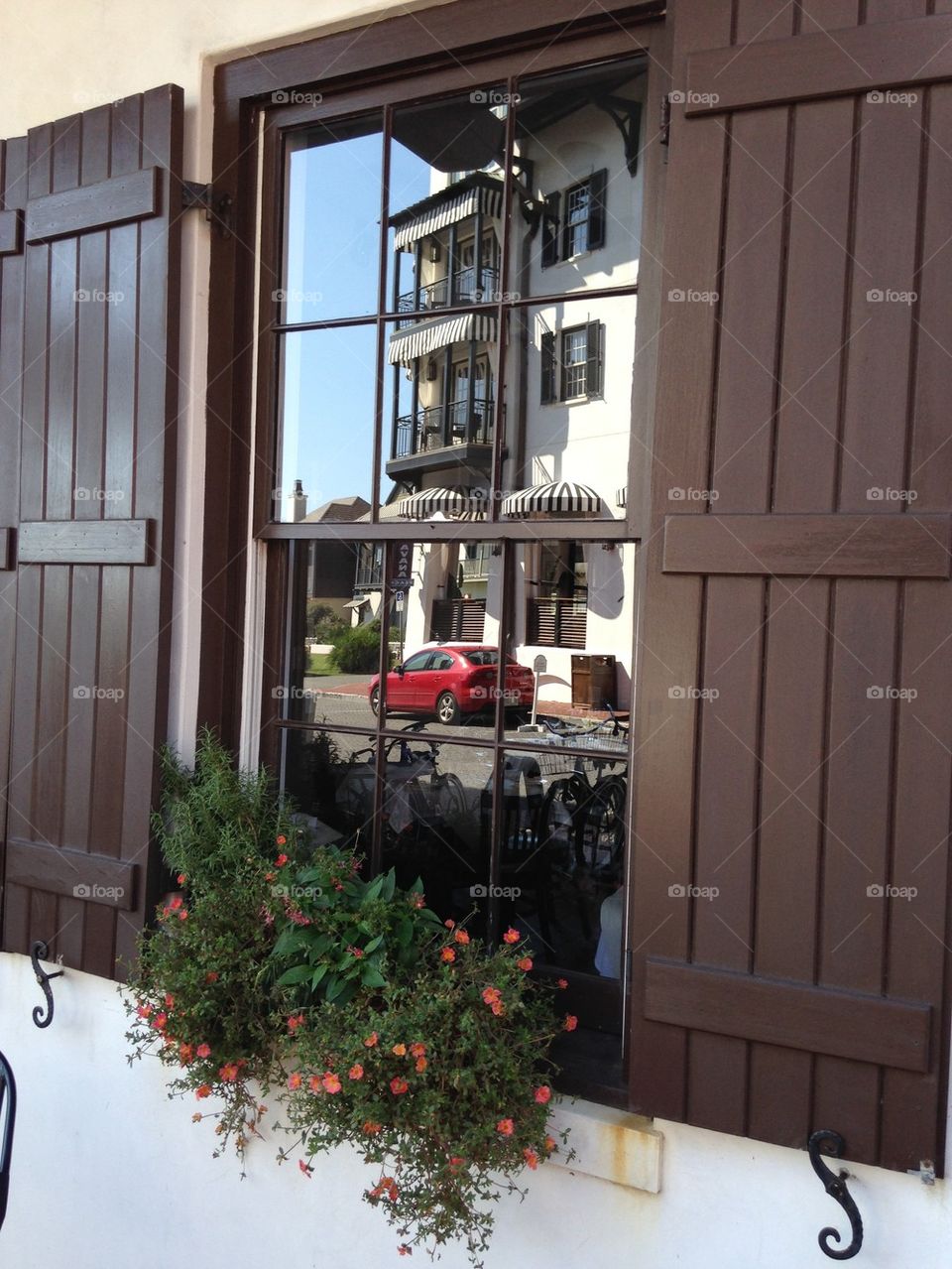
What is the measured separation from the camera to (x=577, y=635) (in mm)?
2469

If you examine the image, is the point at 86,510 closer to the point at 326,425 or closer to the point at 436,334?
the point at 326,425

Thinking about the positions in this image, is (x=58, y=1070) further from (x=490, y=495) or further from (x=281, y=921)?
(x=490, y=495)

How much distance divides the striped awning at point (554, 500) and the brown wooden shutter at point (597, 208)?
0.59m

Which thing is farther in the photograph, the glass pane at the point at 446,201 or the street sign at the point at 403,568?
the street sign at the point at 403,568

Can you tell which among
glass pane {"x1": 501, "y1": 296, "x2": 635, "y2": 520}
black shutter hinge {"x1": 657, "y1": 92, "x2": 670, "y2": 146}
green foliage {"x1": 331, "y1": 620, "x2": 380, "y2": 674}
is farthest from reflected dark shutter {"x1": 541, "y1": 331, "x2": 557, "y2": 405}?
green foliage {"x1": 331, "y1": 620, "x2": 380, "y2": 674}

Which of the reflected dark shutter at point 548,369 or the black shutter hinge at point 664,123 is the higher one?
the black shutter hinge at point 664,123

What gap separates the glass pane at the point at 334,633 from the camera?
9.00 ft

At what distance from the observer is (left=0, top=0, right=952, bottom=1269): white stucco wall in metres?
2.09

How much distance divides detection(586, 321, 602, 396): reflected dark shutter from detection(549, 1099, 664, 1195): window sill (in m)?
1.64

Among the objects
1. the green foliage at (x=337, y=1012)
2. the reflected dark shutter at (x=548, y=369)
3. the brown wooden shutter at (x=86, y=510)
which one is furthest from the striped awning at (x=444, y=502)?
the green foliage at (x=337, y=1012)

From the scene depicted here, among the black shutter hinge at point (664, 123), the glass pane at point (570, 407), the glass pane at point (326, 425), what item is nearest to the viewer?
the black shutter hinge at point (664, 123)

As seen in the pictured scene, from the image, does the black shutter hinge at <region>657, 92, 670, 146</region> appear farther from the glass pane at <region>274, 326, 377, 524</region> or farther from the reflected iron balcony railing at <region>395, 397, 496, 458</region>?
the glass pane at <region>274, 326, 377, 524</region>

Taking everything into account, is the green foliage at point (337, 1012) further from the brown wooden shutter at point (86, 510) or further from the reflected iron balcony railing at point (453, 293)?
the reflected iron balcony railing at point (453, 293)

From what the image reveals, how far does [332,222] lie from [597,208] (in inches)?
31.3
